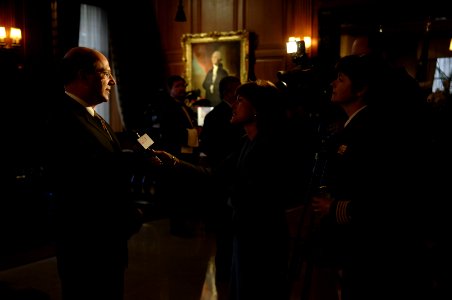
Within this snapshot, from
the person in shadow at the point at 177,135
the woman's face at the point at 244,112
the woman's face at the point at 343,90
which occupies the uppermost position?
the woman's face at the point at 343,90

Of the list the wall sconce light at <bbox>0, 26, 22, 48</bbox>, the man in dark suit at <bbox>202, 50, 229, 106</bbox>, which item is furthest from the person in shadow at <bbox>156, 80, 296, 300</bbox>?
the man in dark suit at <bbox>202, 50, 229, 106</bbox>

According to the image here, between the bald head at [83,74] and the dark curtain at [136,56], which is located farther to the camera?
the dark curtain at [136,56]

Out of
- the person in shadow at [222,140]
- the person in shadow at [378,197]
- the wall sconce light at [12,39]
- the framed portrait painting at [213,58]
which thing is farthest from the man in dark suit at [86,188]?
the framed portrait painting at [213,58]

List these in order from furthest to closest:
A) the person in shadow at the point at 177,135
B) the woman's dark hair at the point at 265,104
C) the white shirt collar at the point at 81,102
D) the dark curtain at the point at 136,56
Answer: the dark curtain at the point at 136,56, the person in shadow at the point at 177,135, the woman's dark hair at the point at 265,104, the white shirt collar at the point at 81,102

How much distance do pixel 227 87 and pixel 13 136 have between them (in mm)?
2842

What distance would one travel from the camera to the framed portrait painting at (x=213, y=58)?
721cm

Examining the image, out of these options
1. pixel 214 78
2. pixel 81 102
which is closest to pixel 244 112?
pixel 81 102

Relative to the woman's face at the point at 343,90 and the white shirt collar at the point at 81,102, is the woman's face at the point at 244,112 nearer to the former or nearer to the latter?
the woman's face at the point at 343,90

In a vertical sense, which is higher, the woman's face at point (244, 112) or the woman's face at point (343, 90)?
the woman's face at point (343, 90)

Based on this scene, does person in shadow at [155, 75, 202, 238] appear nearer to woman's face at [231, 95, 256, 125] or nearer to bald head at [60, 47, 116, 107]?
woman's face at [231, 95, 256, 125]

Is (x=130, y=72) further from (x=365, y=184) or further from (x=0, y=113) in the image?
(x=365, y=184)

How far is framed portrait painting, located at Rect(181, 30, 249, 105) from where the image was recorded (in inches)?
284

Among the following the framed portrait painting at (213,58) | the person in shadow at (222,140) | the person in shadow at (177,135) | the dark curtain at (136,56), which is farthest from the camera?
the dark curtain at (136,56)

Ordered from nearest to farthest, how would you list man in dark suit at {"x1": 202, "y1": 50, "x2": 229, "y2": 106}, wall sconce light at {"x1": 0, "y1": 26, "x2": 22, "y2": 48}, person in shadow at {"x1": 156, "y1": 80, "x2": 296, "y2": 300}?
person in shadow at {"x1": 156, "y1": 80, "x2": 296, "y2": 300}
wall sconce light at {"x1": 0, "y1": 26, "x2": 22, "y2": 48}
man in dark suit at {"x1": 202, "y1": 50, "x2": 229, "y2": 106}
